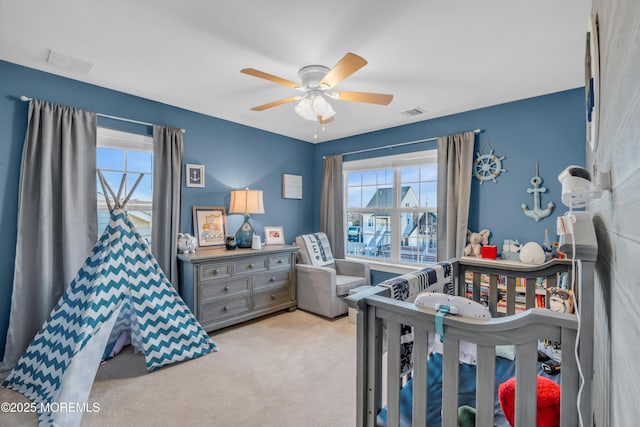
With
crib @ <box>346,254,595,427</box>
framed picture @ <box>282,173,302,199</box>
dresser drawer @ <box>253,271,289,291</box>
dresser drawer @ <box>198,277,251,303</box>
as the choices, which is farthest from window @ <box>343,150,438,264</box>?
crib @ <box>346,254,595,427</box>

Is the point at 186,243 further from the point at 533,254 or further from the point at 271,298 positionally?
the point at 533,254

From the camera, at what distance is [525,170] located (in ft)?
9.76

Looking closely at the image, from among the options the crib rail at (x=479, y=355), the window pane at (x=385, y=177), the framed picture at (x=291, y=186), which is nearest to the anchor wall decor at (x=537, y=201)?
the window pane at (x=385, y=177)

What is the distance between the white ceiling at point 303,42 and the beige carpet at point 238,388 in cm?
235

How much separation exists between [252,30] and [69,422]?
8.29ft

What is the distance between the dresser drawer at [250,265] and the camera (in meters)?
3.23

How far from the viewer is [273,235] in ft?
13.3

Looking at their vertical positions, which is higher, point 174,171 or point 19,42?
point 19,42

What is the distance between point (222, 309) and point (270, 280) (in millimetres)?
635

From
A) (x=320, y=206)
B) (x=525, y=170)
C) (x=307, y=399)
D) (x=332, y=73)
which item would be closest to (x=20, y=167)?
(x=332, y=73)

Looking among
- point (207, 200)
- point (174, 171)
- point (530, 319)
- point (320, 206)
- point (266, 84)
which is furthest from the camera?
point (320, 206)

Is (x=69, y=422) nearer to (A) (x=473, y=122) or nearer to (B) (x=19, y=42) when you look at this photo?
(B) (x=19, y=42)

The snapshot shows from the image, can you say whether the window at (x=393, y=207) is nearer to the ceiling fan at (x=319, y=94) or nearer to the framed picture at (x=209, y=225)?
the ceiling fan at (x=319, y=94)

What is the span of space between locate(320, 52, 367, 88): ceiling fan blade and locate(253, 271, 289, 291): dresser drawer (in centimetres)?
223
